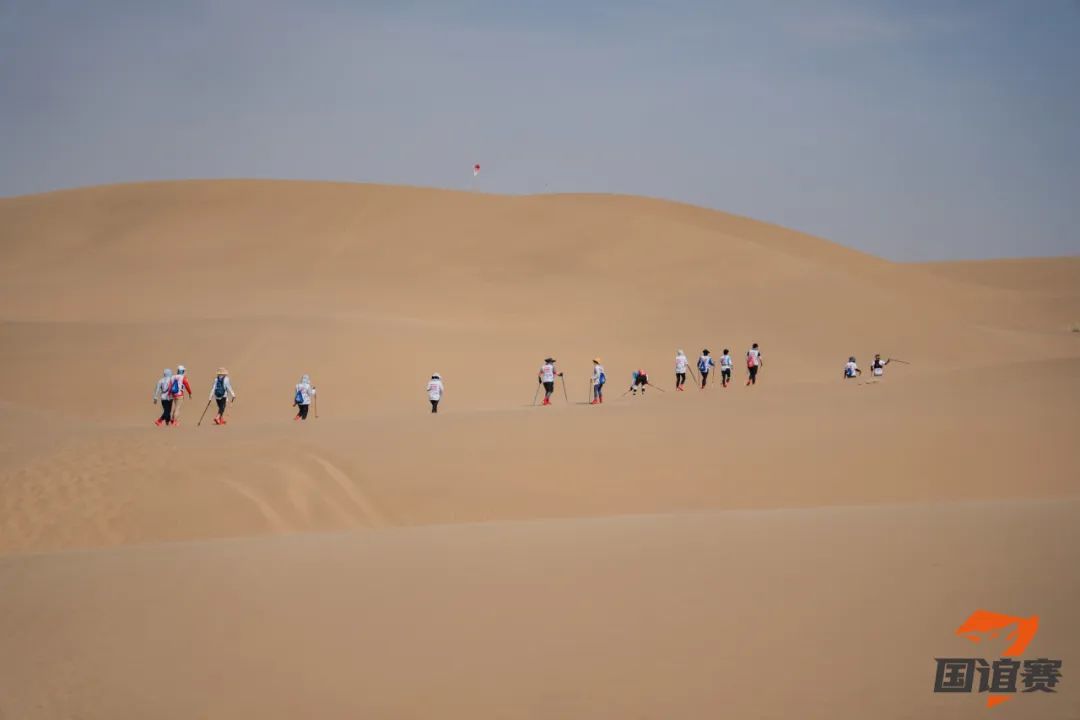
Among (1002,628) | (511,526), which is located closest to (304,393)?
(511,526)

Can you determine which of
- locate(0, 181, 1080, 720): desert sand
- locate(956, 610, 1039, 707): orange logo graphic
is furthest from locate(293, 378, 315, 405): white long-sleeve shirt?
locate(956, 610, 1039, 707): orange logo graphic

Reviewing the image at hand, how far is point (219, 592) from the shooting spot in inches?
286

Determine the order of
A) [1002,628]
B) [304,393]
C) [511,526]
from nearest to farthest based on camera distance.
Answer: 1. [1002,628]
2. [511,526]
3. [304,393]

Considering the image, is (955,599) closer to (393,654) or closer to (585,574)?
(585,574)

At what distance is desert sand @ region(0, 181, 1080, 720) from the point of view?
18.4 ft

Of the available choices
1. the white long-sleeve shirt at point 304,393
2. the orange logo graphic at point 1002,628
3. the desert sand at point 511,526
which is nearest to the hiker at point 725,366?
the desert sand at point 511,526

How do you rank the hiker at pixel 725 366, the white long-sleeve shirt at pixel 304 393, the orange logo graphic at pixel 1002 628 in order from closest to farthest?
1. the orange logo graphic at pixel 1002 628
2. the white long-sleeve shirt at pixel 304 393
3. the hiker at pixel 725 366

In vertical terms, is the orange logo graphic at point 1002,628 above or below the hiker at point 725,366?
below

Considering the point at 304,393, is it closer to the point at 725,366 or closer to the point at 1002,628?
the point at 725,366

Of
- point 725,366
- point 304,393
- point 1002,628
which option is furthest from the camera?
point 725,366

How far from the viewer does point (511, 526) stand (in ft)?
32.3

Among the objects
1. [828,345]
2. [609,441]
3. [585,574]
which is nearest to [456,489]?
[609,441]

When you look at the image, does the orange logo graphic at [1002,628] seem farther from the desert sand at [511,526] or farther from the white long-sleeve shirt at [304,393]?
the white long-sleeve shirt at [304,393]

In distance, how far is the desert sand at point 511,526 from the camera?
561 cm
